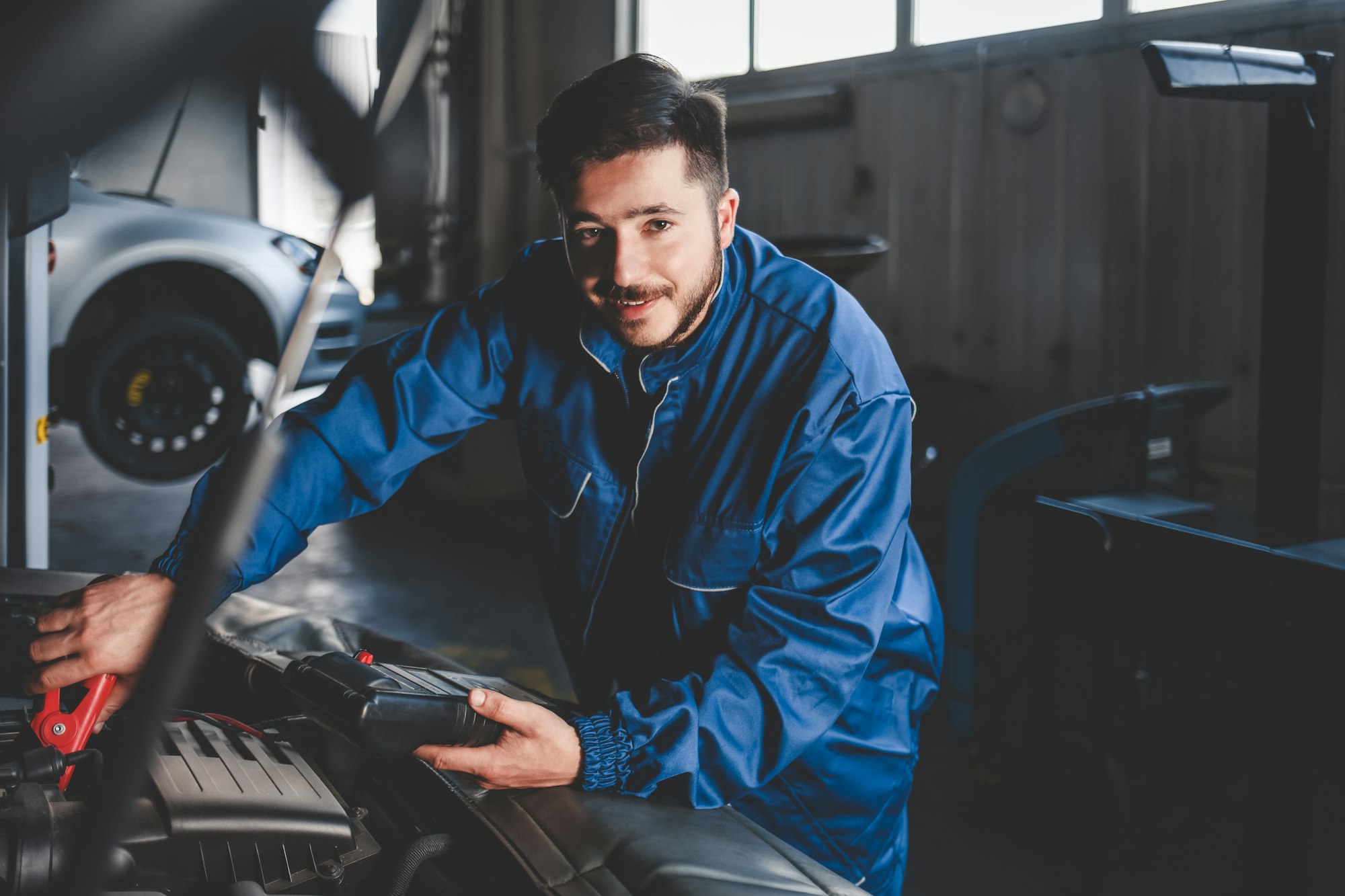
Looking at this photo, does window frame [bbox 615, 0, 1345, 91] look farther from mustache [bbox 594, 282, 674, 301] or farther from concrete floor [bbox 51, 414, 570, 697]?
mustache [bbox 594, 282, 674, 301]

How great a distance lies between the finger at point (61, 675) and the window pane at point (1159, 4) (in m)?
3.45

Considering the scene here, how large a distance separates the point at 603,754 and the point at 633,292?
0.50m

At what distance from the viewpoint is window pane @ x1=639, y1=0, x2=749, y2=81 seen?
514 cm

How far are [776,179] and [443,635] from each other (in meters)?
2.62

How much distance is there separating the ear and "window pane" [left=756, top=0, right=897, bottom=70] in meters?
3.47

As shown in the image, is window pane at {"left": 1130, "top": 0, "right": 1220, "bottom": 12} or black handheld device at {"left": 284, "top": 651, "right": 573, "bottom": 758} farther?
window pane at {"left": 1130, "top": 0, "right": 1220, "bottom": 12}

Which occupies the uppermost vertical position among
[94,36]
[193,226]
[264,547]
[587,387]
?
[193,226]

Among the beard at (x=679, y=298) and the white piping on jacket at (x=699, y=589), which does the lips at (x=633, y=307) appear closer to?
the beard at (x=679, y=298)

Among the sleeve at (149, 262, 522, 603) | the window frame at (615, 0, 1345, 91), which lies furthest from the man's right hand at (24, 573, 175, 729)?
the window frame at (615, 0, 1345, 91)

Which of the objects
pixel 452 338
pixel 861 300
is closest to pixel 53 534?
pixel 861 300

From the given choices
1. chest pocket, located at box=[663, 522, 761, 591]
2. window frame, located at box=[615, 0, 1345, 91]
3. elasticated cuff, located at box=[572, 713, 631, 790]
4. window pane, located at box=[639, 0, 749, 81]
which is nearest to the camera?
elasticated cuff, located at box=[572, 713, 631, 790]

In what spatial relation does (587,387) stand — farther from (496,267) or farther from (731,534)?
(496,267)

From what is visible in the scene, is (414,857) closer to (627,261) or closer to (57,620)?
(57,620)

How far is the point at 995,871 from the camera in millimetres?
2152
